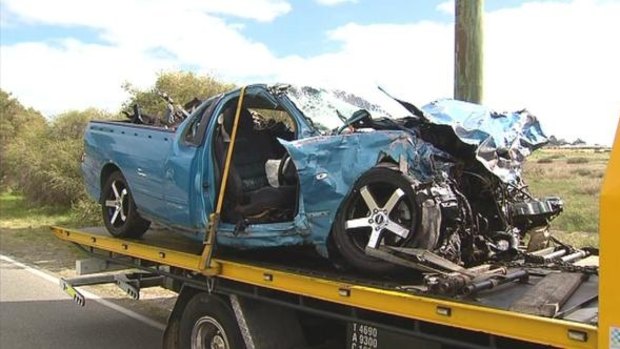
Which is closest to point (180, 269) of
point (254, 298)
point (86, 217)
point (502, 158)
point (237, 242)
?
point (237, 242)

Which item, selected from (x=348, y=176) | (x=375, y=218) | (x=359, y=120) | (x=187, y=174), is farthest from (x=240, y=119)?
(x=375, y=218)

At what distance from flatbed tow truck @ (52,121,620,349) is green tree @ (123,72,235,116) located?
1295 cm

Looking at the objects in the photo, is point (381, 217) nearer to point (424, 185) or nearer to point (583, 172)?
point (424, 185)

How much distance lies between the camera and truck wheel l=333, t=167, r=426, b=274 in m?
4.56

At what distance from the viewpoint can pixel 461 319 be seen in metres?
3.63

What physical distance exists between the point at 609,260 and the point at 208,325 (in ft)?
11.8

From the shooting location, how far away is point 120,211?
762 centimetres

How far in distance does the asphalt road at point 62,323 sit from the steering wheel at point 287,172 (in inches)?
114

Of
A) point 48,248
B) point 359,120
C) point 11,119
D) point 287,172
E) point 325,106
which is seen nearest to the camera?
point 359,120

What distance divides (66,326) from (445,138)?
5.65m

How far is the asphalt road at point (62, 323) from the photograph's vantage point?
7688mm

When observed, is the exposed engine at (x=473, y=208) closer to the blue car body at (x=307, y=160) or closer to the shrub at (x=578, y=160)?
the blue car body at (x=307, y=160)

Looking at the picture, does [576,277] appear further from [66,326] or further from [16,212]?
[16,212]

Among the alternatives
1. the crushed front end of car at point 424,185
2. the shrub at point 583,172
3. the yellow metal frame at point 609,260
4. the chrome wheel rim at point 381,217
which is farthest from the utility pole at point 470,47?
the shrub at point 583,172
